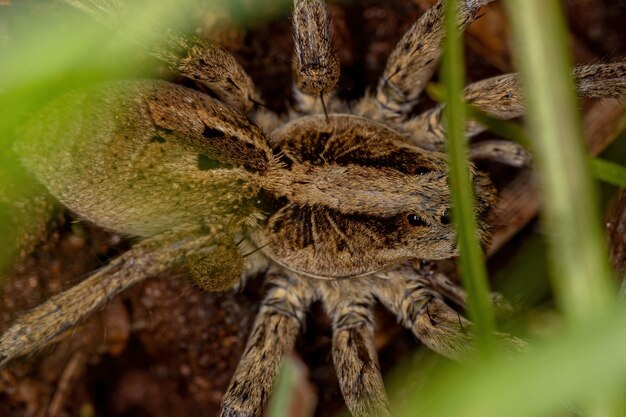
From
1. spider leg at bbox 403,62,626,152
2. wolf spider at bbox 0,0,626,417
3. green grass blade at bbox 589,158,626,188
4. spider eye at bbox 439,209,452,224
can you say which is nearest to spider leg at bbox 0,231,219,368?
wolf spider at bbox 0,0,626,417

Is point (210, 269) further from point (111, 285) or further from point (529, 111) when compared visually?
point (529, 111)

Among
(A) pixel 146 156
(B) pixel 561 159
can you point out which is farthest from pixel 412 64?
(B) pixel 561 159

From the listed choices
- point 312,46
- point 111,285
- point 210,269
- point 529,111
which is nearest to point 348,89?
point 312,46

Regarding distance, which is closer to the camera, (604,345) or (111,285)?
(604,345)

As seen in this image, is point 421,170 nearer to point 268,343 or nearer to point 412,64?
point 412,64

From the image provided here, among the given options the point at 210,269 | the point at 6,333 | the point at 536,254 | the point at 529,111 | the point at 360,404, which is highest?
the point at 529,111

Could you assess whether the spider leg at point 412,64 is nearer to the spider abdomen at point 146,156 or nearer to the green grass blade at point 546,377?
the spider abdomen at point 146,156

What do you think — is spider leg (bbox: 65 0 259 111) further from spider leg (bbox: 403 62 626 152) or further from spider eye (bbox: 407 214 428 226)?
spider eye (bbox: 407 214 428 226)
